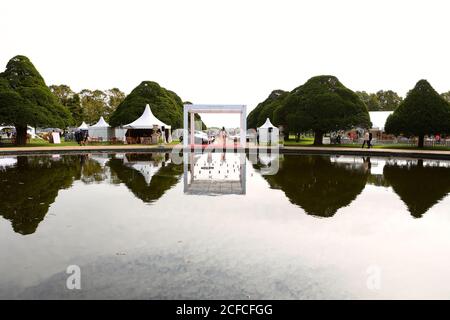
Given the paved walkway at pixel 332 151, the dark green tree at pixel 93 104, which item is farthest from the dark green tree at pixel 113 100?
the paved walkway at pixel 332 151

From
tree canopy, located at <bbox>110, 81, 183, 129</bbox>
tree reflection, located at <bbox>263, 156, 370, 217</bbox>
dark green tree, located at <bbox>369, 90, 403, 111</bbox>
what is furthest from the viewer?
dark green tree, located at <bbox>369, 90, 403, 111</bbox>

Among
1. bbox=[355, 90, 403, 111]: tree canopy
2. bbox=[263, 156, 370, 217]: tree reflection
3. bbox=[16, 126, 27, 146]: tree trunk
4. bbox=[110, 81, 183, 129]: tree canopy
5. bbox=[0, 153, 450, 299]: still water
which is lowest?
bbox=[0, 153, 450, 299]: still water

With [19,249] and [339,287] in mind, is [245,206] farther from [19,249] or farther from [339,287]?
[19,249]

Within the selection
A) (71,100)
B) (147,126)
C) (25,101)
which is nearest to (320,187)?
(147,126)

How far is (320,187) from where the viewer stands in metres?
10.4

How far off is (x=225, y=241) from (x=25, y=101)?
98.5ft

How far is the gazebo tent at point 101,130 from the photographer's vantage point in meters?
40.7

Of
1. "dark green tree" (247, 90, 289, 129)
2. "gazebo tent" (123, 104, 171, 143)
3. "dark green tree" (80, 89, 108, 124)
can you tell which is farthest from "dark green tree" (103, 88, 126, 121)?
"gazebo tent" (123, 104, 171, 143)

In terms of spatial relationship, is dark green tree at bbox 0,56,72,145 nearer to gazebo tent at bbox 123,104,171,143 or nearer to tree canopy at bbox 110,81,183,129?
gazebo tent at bbox 123,104,171,143

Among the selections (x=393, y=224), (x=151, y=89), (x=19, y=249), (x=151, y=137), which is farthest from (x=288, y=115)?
(x=19, y=249)

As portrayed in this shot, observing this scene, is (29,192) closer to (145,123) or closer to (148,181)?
(148,181)

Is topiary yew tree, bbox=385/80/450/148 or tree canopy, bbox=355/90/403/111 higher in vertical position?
tree canopy, bbox=355/90/403/111

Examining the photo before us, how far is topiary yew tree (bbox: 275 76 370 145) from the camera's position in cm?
3047

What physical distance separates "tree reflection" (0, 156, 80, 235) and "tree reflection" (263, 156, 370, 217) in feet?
18.4
